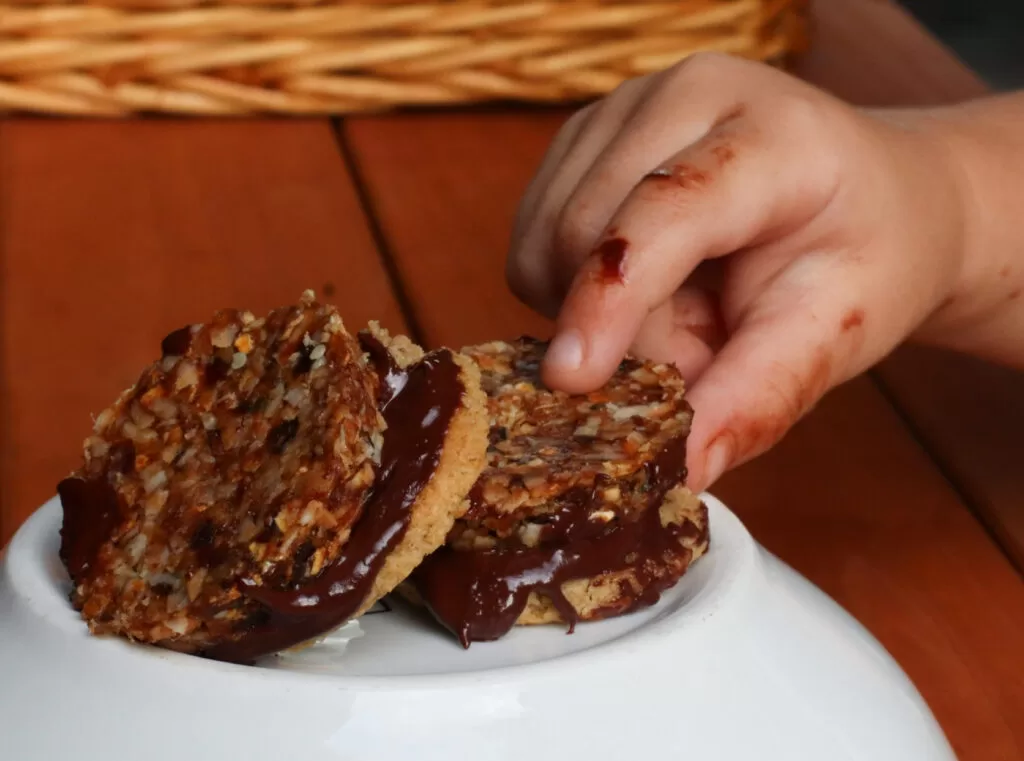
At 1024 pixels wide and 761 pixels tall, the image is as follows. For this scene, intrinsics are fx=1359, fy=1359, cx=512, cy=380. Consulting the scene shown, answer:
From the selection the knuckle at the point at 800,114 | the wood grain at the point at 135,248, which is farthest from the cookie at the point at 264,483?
the wood grain at the point at 135,248

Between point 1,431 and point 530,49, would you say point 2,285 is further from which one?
point 530,49

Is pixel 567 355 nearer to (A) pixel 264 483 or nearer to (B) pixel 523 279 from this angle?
(A) pixel 264 483

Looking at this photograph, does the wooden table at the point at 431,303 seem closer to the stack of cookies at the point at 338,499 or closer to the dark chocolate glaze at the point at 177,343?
the stack of cookies at the point at 338,499

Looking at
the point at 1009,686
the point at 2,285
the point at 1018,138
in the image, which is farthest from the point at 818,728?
the point at 2,285

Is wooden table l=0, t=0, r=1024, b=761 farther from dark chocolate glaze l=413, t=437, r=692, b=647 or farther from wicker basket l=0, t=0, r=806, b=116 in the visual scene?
dark chocolate glaze l=413, t=437, r=692, b=647

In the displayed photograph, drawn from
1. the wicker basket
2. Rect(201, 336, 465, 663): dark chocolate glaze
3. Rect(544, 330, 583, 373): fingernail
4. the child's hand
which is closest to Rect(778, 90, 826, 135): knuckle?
the child's hand

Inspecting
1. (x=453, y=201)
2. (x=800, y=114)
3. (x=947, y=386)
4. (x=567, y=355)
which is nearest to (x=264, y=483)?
(x=567, y=355)
